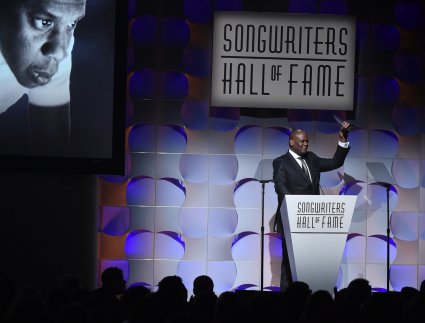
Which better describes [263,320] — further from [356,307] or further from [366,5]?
[366,5]

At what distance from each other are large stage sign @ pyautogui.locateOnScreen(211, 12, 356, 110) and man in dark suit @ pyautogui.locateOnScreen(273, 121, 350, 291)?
1.87ft

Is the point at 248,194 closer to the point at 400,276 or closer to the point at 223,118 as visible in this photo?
the point at 223,118

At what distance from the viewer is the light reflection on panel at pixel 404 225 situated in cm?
816

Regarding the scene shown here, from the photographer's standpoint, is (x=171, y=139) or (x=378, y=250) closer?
(x=171, y=139)

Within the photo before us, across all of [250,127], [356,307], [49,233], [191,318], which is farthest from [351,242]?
[191,318]

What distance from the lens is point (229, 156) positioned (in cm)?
803

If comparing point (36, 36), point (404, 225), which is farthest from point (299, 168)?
point (36, 36)

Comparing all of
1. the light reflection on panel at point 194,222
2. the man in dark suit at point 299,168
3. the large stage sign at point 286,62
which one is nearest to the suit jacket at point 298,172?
the man in dark suit at point 299,168

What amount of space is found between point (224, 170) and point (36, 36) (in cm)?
222

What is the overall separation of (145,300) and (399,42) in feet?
16.7

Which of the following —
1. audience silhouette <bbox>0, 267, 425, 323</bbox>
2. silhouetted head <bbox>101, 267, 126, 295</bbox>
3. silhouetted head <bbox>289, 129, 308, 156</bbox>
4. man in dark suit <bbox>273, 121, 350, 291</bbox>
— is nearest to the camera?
audience silhouette <bbox>0, 267, 425, 323</bbox>

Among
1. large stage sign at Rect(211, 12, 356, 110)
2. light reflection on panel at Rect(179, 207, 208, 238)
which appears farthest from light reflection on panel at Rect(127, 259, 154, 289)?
large stage sign at Rect(211, 12, 356, 110)

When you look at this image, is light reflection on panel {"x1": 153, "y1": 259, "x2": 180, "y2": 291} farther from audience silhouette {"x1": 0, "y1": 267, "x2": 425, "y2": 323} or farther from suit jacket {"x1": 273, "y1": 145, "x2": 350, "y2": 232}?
audience silhouette {"x1": 0, "y1": 267, "x2": 425, "y2": 323}

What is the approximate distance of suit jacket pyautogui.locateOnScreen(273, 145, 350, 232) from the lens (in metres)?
7.45
